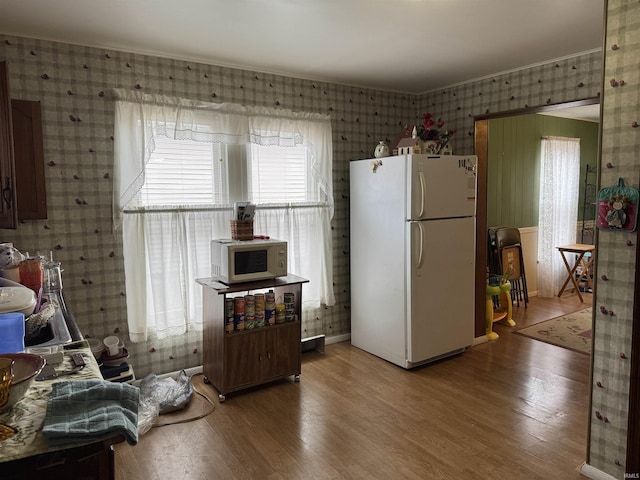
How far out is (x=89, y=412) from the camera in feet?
3.51

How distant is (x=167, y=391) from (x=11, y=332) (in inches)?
78.2

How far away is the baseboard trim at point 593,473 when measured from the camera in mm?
2195

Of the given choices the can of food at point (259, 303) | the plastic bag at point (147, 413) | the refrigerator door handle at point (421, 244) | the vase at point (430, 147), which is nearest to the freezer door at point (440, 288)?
the refrigerator door handle at point (421, 244)

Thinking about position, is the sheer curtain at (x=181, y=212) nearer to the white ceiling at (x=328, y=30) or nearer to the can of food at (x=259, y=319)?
the white ceiling at (x=328, y=30)

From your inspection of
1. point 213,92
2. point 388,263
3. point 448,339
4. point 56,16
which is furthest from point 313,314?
point 56,16

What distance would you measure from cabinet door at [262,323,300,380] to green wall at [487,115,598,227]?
10.1 feet

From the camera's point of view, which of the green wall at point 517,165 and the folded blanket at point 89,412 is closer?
the folded blanket at point 89,412

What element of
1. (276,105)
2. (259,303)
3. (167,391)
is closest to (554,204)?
(276,105)

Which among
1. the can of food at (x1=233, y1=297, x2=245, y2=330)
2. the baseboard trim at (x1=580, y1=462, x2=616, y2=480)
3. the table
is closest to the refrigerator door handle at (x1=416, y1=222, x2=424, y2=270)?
the can of food at (x1=233, y1=297, x2=245, y2=330)

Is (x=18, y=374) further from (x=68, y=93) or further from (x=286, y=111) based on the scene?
(x=286, y=111)

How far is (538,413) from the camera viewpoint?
290 cm

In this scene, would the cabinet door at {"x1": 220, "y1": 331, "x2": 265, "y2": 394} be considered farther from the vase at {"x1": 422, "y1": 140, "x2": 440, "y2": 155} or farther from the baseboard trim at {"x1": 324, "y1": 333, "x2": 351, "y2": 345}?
the vase at {"x1": 422, "y1": 140, "x2": 440, "y2": 155}

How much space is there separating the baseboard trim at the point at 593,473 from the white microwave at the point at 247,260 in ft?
6.98

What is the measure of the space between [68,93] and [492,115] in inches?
130
